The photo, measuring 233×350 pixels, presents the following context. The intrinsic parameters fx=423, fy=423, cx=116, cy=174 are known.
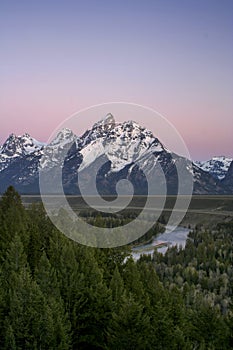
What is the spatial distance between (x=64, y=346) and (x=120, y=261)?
22666 mm

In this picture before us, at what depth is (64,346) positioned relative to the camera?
33094mm

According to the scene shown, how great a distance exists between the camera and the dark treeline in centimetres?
3316

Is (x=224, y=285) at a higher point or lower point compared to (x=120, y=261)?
lower

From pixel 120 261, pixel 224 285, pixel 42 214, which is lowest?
pixel 224 285

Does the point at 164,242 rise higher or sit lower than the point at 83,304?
higher

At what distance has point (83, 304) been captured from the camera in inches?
1590

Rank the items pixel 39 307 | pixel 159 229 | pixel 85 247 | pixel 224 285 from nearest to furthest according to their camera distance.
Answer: pixel 39 307
pixel 85 247
pixel 224 285
pixel 159 229

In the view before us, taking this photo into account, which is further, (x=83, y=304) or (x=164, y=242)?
(x=164, y=242)

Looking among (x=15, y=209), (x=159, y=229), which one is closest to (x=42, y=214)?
(x=15, y=209)

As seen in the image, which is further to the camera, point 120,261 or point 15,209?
point 15,209

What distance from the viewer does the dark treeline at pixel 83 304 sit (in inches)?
1305

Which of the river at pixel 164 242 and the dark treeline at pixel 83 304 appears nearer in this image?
the dark treeline at pixel 83 304

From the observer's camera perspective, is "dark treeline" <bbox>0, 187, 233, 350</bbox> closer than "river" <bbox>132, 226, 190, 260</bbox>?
Yes

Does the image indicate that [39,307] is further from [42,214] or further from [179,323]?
[42,214]
